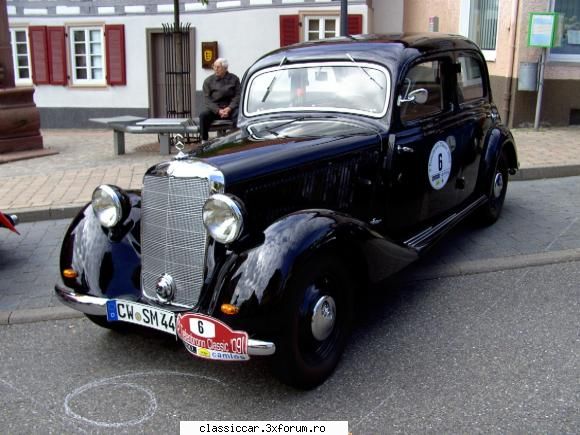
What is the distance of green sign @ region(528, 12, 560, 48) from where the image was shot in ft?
32.8

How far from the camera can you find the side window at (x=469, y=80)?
5352mm

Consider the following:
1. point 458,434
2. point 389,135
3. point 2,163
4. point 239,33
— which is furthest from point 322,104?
point 239,33

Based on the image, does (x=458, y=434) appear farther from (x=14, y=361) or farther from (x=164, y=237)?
(x=14, y=361)

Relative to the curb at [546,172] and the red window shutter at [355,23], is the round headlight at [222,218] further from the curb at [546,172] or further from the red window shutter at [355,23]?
the red window shutter at [355,23]

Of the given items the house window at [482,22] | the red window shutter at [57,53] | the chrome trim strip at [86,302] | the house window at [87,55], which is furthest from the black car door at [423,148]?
the red window shutter at [57,53]

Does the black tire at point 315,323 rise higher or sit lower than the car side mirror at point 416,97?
lower

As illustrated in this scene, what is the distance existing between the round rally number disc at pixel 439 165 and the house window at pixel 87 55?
11.7 meters

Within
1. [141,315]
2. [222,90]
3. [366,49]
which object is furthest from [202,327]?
[222,90]

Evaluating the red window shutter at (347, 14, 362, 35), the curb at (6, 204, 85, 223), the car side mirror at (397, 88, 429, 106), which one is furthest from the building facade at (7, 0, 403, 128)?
the car side mirror at (397, 88, 429, 106)

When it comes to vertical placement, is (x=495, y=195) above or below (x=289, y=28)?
below

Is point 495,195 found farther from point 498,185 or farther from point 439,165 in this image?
point 439,165

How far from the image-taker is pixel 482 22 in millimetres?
12328

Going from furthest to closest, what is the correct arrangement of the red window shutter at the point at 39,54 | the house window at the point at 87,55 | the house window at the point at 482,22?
the house window at the point at 87,55 → the red window shutter at the point at 39,54 → the house window at the point at 482,22

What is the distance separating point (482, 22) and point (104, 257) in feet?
35.3
